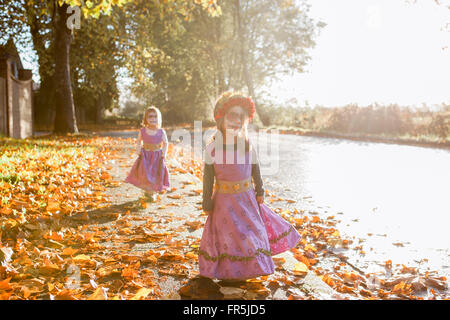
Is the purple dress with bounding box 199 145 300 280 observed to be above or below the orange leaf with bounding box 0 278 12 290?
above

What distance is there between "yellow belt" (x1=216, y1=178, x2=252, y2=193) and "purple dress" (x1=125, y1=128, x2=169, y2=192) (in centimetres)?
302

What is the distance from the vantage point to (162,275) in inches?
131

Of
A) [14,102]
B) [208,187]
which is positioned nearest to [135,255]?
[208,187]

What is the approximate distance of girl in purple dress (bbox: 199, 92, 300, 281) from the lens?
3.07 metres

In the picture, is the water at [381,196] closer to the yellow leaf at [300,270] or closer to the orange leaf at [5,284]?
the yellow leaf at [300,270]

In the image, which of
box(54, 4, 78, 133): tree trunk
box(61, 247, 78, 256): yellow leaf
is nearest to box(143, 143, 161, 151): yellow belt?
box(61, 247, 78, 256): yellow leaf

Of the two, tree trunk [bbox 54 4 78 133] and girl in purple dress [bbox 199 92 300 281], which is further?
tree trunk [bbox 54 4 78 133]

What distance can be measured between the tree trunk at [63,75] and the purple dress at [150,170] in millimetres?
12869

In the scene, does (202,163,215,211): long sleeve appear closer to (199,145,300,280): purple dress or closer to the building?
(199,145,300,280): purple dress

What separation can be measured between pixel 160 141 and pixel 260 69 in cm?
3175

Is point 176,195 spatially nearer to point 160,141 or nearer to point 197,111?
point 160,141

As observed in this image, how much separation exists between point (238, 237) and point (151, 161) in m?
3.46
